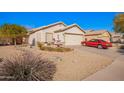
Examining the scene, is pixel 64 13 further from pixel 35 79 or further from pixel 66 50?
pixel 35 79

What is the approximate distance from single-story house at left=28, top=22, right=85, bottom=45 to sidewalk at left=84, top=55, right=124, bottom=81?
5.79ft

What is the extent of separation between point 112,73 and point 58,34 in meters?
2.72

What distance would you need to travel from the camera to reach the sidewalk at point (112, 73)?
5947 mm

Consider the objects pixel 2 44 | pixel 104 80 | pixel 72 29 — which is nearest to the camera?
pixel 104 80

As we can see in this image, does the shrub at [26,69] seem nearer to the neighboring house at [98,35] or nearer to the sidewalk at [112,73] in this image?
the sidewalk at [112,73]

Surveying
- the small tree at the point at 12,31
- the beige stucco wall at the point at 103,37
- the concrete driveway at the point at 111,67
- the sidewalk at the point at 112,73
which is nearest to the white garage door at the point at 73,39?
the concrete driveway at the point at 111,67

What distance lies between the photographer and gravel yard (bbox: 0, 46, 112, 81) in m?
6.25

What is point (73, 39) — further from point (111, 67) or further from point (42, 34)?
point (111, 67)

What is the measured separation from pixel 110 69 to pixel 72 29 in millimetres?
2306

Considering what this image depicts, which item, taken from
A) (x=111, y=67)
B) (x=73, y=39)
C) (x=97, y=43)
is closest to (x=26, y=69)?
(x=73, y=39)
